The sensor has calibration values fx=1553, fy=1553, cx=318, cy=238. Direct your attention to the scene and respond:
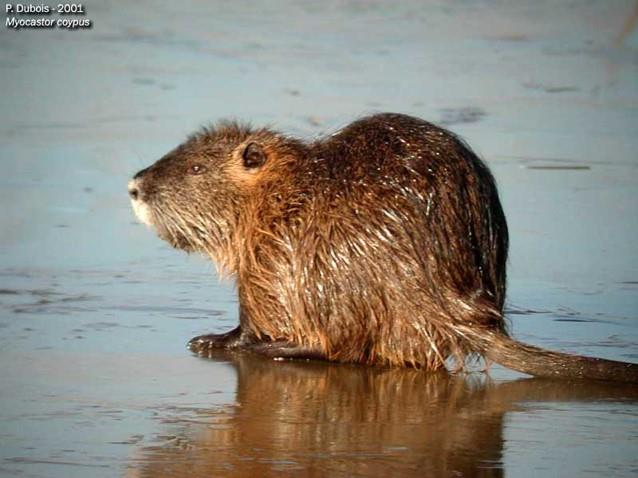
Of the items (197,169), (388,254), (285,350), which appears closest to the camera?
(388,254)

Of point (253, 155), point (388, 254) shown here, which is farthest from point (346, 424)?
point (253, 155)

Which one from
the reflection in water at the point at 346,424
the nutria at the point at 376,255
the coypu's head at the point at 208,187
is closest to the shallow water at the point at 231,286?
the reflection in water at the point at 346,424

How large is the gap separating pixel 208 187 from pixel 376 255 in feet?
3.06

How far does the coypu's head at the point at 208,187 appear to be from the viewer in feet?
20.3

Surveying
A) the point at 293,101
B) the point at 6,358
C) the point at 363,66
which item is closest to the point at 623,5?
the point at 363,66

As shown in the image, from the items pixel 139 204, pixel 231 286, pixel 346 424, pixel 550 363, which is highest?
pixel 139 204

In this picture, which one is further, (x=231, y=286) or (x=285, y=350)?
(x=231, y=286)

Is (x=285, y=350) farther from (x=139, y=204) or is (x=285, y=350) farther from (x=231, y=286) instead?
(x=231, y=286)

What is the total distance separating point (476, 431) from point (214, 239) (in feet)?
5.79

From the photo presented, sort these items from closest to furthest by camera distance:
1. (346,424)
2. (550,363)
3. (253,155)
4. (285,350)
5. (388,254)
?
(346,424), (550,363), (388,254), (285,350), (253,155)

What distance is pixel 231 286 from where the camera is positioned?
6918 millimetres

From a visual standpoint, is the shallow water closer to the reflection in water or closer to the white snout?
the reflection in water

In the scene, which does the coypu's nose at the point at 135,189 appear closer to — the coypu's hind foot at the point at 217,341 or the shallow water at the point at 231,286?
the shallow water at the point at 231,286

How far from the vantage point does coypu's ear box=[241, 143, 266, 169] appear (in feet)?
20.3
